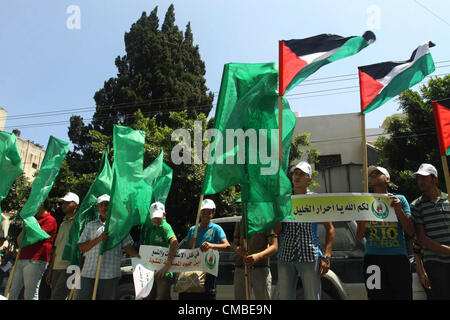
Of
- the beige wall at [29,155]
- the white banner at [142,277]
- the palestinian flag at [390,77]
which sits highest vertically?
the beige wall at [29,155]

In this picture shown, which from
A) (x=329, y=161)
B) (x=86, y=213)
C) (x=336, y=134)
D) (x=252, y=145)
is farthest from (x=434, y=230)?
(x=336, y=134)

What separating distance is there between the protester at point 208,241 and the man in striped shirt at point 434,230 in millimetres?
2094

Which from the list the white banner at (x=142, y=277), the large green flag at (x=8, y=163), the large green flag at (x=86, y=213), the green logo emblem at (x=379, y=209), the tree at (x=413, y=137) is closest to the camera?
the green logo emblem at (x=379, y=209)

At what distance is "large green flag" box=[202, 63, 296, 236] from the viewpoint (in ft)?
11.7

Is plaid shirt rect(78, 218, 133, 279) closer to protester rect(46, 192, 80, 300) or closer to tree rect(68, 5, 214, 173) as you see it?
protester rect(46, 192, 80, 300)

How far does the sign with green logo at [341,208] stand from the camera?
3525mm

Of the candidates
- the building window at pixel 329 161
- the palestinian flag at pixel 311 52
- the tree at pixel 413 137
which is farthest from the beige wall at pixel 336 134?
the palestinian flag at pixel 311 52

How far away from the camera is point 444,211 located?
3.50 m

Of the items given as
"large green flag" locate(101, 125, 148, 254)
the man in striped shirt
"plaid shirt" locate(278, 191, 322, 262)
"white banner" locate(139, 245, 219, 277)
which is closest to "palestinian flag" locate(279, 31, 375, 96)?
"plaid shirt" locate(278, 191, 322, 262)

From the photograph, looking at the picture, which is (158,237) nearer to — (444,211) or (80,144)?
(444,211)

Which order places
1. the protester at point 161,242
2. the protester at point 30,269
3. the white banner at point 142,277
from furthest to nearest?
the protester at point 30,269 → the protester at point 161,242 → the white banner at point 142,277

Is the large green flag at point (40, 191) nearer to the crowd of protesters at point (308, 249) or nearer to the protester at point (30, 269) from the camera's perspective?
the protester at point (30, 269)

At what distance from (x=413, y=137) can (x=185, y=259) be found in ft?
38.4
